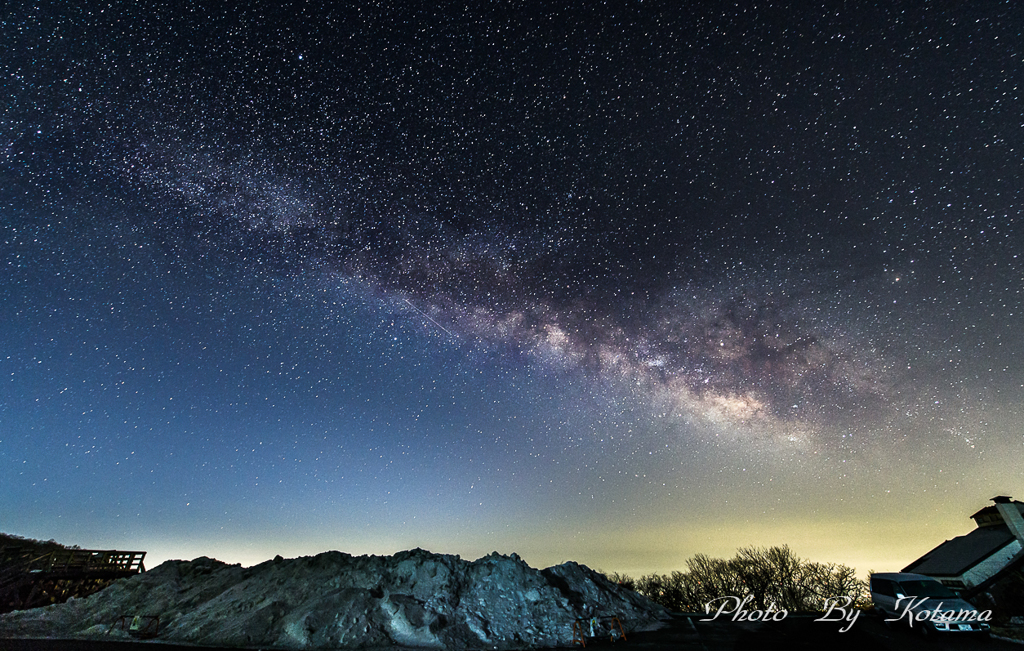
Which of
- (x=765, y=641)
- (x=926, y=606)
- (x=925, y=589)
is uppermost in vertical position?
(x=925, y=589)

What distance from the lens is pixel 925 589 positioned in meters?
19.6

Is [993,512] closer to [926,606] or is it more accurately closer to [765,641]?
[926,606]

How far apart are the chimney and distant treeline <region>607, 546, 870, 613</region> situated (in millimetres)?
24373

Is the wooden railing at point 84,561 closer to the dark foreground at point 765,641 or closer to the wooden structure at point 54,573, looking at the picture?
the wooden structure at point 54,573

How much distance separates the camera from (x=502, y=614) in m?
24.0

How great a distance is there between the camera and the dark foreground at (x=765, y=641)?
58.2ft

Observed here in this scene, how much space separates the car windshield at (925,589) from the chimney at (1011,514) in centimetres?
2682

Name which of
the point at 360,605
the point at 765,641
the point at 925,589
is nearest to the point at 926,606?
the point at 925,589

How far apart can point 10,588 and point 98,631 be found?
10613mm

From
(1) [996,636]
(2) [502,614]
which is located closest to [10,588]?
(2) [502,614]

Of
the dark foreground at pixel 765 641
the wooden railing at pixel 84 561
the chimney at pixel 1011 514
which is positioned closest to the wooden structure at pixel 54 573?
the wooden railing at pixel 84 561

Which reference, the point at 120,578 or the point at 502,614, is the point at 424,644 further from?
Result: the point at 120,578

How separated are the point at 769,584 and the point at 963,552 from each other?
28.6 m

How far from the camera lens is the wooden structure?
97.5 ft
